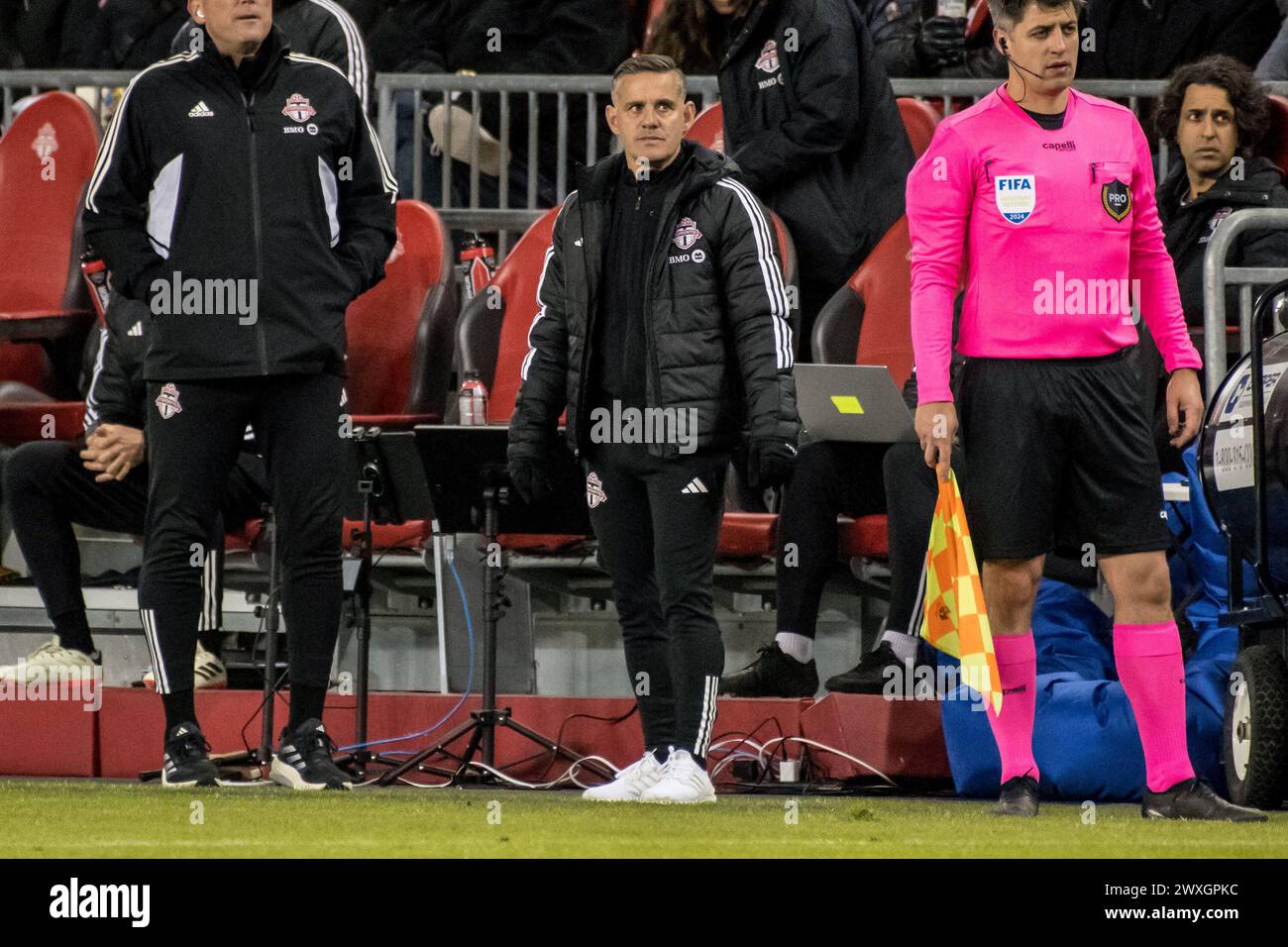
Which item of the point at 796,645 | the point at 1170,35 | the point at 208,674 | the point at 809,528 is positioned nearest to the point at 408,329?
the point at 208,674

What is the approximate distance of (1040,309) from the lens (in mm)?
5188

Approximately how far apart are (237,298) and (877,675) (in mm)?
A: 2306

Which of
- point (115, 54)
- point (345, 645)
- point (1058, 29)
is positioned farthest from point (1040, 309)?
point (115, 54)

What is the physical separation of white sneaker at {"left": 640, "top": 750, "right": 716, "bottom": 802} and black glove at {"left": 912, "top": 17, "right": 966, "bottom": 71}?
14.0 feet

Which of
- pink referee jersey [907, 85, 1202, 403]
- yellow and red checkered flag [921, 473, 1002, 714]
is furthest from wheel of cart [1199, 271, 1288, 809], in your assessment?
yellow and red checkered flag [921, 473, 1002, 714]

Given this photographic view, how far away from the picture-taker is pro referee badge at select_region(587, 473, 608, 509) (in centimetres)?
596

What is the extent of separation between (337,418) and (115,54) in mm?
5362

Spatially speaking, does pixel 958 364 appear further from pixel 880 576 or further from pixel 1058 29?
pixel 880 576

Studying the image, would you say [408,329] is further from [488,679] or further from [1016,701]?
[1016,701]

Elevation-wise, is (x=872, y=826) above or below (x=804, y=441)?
below

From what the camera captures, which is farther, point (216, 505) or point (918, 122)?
point (918, 122)

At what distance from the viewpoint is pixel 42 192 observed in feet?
30.5

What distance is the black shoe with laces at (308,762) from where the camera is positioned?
19.1 feet
